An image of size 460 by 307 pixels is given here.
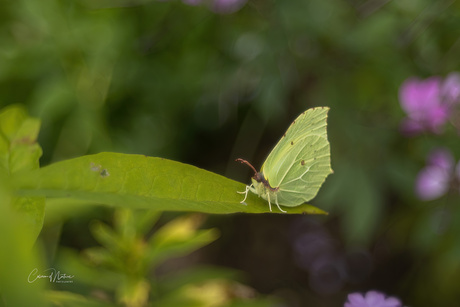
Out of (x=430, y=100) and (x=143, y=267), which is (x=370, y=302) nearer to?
(x=143, y=267)

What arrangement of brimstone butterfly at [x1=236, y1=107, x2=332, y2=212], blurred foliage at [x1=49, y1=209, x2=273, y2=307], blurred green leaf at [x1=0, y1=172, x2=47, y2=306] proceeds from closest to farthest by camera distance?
blurred green leaf at [x1=0, y1=172, x2=47, y2=306] < brimstone butterfly at [x1=236, y1=107, x2=332, y2=212] < blurred foliage at [x1=49, y1=209, x2=273, y2=307]

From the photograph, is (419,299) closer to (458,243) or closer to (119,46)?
(458,243)

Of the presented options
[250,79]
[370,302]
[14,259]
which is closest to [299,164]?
[370,302]

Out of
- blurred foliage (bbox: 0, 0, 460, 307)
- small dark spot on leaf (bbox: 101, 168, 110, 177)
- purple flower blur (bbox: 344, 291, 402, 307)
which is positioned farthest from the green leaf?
blurred foliage (bbox: 0, 0, 460, 307)

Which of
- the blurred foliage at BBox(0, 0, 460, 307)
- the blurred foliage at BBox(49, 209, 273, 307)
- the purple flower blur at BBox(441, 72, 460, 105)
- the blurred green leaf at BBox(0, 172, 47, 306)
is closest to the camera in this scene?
the blurred green leaf at BBox(0, 172, 47, 306)

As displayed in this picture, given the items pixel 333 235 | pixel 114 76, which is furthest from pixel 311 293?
pixel 114 76

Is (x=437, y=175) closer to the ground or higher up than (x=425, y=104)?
closer to the ground

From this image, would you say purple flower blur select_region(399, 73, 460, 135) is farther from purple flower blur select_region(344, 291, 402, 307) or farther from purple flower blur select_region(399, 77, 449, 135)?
purple flower blur select_region(344, 291, 402, 307)

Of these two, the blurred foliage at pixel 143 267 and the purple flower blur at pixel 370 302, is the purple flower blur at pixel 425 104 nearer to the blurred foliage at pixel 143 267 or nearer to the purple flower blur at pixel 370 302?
the blurred foliage at pixel 143 267
